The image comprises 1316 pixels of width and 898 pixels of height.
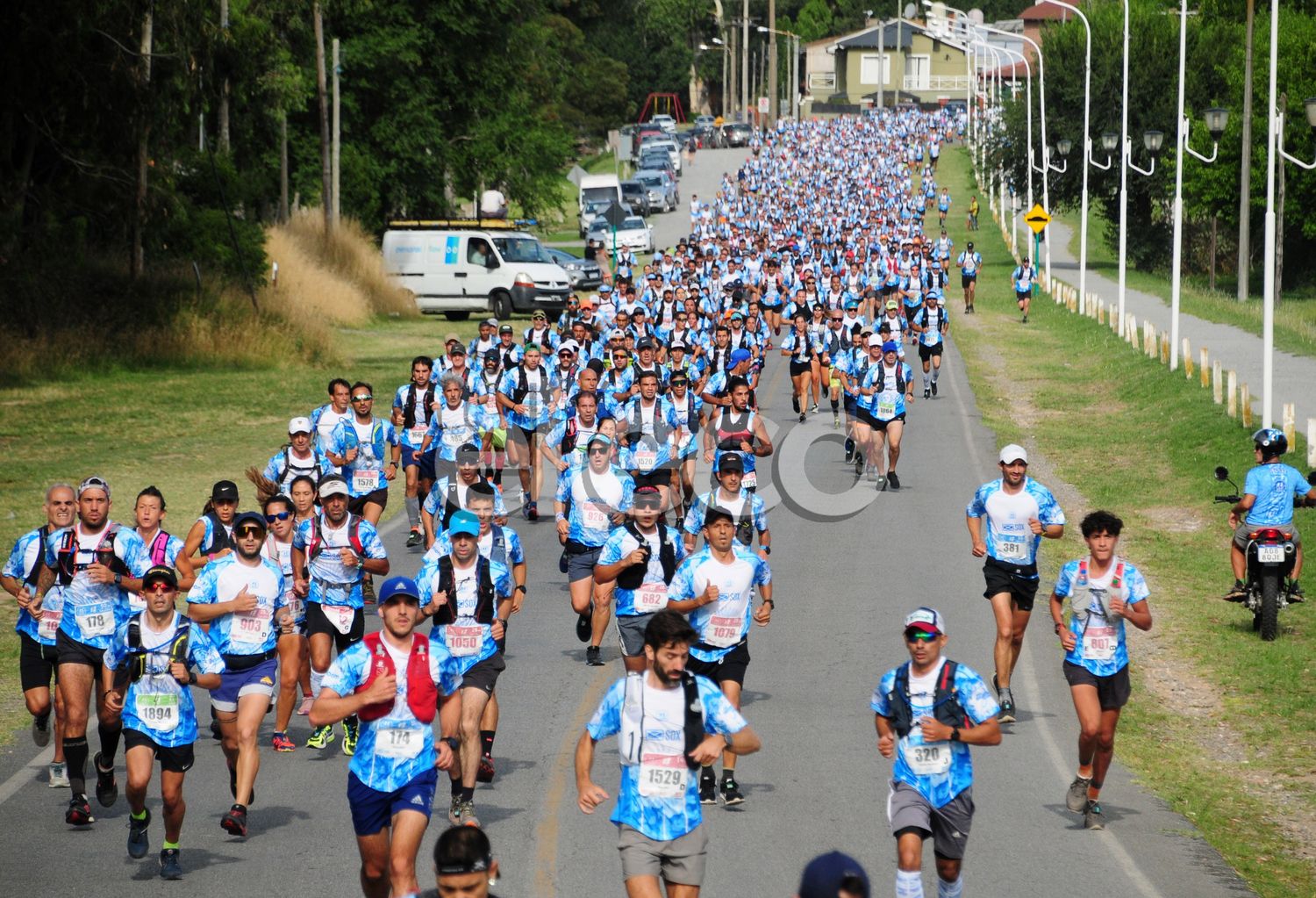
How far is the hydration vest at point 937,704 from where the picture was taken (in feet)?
25.5

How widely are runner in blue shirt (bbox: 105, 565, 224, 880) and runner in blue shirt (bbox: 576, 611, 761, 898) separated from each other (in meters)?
2.73

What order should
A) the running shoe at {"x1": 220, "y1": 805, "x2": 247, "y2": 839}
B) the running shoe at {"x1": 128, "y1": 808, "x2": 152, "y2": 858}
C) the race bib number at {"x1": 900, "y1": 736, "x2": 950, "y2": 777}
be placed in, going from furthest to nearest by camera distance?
the running shoe at {"x1": 220, "y1": 805, "x2": 247, "y2": 839}, the running shoe at {"x1": 128, "y1": 808, "x2": 152, "y2": 858}, the race bib number at {"x1": 900, "y1": 736, "x2": 950, "y2": 777}

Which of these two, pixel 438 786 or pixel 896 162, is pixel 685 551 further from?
pixel 896 162

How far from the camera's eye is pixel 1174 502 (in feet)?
72.4

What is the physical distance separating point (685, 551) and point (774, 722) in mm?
1516

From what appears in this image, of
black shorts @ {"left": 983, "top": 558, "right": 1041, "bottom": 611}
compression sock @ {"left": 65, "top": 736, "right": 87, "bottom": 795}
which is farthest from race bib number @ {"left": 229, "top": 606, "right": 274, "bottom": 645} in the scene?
black shorts @ {"left": 983, "top": 558, "right": 1041, "bottom": 611}

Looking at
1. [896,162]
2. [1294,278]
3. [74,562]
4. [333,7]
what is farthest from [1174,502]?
[896,162]

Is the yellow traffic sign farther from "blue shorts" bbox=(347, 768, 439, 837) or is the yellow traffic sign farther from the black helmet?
"blue shorts" bbox=(347, 768, 439, 837)

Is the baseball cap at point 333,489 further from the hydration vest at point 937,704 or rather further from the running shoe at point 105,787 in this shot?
the hydration vest at point 937,704

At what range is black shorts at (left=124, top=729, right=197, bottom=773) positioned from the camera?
29.1 ft

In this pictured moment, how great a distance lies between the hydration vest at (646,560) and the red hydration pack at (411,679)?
10.2ft

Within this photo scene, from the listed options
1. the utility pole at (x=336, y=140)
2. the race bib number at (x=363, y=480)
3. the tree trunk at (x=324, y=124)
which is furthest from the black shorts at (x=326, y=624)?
the utility pole at (x=336, y=140)

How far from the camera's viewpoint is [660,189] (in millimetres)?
84812

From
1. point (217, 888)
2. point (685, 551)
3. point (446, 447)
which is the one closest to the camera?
point (217, 888)
